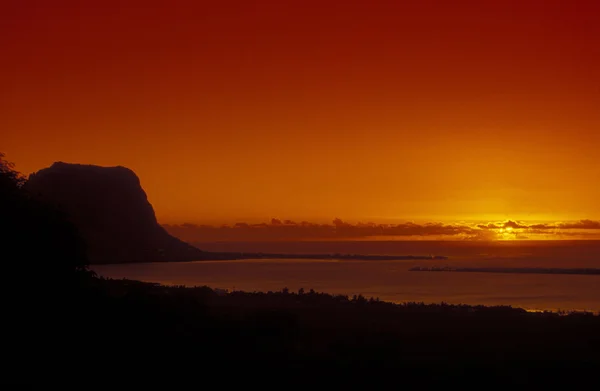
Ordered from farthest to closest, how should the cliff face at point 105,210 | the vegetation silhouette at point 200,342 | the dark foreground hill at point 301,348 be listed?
1. the cliff face at point 105,210
2. the dark foreground hill at point 301,348
3. the vegetation silhouette at point 200,342

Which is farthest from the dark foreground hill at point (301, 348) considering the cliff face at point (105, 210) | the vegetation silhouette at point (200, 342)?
the cliff face at point (105, 210)

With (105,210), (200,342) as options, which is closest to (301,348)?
(200,342)

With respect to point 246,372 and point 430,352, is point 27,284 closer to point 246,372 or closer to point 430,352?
point 246,372

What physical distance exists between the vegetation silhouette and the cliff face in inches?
5797

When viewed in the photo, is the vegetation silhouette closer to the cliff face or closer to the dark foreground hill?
the dark foreground hill

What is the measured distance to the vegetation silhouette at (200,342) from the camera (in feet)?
79.4

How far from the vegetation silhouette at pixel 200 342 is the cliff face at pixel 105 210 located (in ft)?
483

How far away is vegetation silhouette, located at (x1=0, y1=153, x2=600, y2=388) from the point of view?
953 inches

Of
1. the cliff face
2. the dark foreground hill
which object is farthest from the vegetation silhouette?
the cliff face

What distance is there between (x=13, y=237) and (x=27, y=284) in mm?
1877

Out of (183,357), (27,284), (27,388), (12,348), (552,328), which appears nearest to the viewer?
(27,388)

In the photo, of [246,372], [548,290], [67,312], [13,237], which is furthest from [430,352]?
[548,290]

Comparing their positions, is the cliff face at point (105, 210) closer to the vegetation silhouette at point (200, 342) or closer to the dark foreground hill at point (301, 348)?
the dark foreground hill at point (301, 348)

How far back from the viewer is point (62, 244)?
30625 mm
